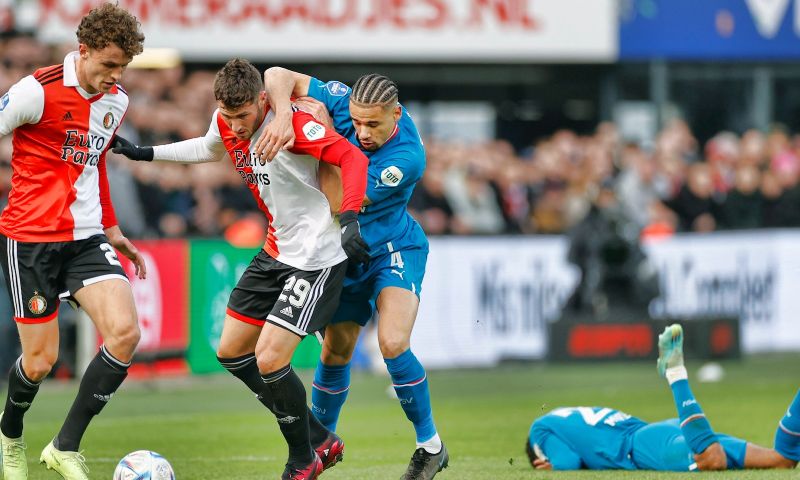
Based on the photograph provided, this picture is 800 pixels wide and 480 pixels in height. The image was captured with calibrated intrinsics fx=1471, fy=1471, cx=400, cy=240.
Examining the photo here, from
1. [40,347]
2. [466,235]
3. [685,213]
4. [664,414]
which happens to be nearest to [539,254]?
[466,235]

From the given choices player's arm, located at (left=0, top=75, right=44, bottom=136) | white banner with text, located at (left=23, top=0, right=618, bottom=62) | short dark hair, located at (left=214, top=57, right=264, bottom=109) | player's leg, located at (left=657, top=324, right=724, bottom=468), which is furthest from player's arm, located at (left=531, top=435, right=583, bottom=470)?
white banner with text, located at (left=23, top=0, right=618, bottom=62)

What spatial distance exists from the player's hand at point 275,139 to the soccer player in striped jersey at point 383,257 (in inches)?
2.7

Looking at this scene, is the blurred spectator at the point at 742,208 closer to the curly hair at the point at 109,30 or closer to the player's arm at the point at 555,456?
the player's arm at the point at 555,456

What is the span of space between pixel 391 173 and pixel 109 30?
5.40ft

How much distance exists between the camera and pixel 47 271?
763cm

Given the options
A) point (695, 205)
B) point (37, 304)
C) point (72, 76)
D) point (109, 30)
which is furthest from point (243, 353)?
point (695, 205)

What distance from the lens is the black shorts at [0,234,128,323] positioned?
761 centimetres

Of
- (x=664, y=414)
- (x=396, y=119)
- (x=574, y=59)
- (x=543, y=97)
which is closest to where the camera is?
(x=396, y=119)

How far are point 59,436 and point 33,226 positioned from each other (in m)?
1.09

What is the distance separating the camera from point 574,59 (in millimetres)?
21125

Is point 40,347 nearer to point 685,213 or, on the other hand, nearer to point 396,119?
point 396,119

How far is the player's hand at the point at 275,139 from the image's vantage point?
7141 mm

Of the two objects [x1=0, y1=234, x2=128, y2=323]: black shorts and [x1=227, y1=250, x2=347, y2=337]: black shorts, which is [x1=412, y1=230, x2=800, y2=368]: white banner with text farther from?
[x1=0, y1=234, x2=128, y2=323]: black shorts

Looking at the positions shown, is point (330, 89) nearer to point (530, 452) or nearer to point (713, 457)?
point (530, 452)
